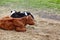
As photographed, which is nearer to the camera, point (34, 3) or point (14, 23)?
point (14, 23)

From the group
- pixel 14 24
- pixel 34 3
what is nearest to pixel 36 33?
pixel 14 24

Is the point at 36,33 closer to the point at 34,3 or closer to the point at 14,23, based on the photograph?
the point at 14,23

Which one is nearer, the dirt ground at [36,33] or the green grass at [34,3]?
the dirt ground at [36,33]

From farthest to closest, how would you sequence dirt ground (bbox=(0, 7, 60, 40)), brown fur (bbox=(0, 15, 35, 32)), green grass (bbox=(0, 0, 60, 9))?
green grass (bbox=(0, 0, 60, 9)), brown fur (bbox=(0, 15, 35, 32)), dirt ground (bbox=(0, 7, 60, 40))

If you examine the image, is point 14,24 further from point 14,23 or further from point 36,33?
point 36,33

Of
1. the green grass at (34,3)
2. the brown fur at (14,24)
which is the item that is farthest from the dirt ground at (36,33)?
the green grass at (34,3)

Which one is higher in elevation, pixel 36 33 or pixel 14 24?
pixel 14 24

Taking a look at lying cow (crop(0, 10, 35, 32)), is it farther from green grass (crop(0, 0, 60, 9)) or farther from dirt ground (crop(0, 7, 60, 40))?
green grass (crop(0, 0, 60, 9))

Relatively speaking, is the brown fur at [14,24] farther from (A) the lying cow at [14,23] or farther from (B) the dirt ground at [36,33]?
(B) the dirt ground at [36,33]

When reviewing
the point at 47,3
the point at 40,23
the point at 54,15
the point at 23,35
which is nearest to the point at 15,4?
the point at 47,3

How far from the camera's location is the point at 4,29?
4.89m

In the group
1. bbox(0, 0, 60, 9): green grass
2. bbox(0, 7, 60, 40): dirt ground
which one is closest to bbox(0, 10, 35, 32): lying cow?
bbox(0, 7, 60, 40): dirt ground

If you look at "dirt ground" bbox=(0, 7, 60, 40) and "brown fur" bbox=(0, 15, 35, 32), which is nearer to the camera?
"dirt ground" bbox=(0, 7, 60, 40)

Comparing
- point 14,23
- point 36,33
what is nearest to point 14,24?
point 14,23
